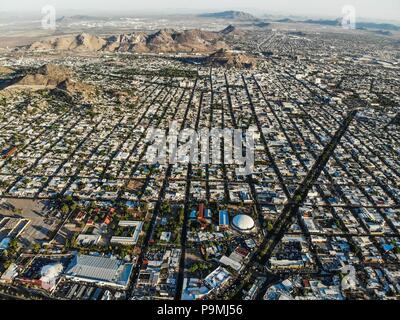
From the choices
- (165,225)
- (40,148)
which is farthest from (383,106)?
(40,148)

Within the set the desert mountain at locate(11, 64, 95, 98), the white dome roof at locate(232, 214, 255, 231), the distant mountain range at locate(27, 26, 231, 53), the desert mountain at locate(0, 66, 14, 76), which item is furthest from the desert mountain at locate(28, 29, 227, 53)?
the white dome roof at locate(232, 214, 255, 231)

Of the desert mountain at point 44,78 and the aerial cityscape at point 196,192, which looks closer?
the aerial cityscape at point 196,192

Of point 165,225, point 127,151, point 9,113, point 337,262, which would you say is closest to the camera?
point 337,262

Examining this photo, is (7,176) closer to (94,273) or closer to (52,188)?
(52,188)

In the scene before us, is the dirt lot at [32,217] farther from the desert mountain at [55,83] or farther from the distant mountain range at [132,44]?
the distant mountain range at [132,44]

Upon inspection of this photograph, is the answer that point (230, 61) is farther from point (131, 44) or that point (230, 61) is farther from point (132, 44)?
point (131, 44)

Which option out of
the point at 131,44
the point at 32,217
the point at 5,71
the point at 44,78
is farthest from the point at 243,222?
the point at 131,44

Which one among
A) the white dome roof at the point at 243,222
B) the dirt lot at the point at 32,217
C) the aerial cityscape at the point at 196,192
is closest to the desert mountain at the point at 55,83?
the aerial cityscape at the point at 196,192
